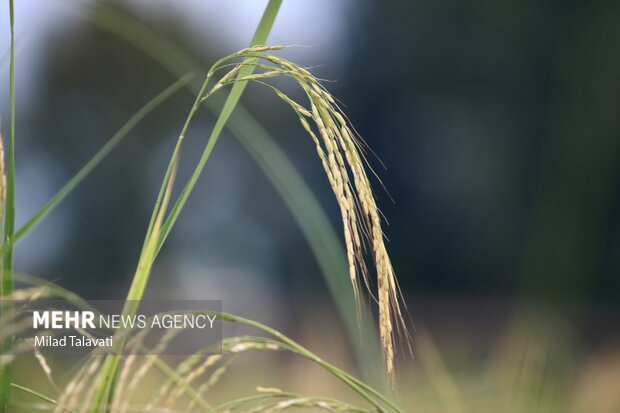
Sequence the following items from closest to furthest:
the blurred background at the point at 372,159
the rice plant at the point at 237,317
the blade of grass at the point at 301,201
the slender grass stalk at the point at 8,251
→ the rice plant at the point at 237,317 → the slender grass stalk at the point at 8,251 → the blade of grass at the point at 301,201 → the blurred background at the point at 372,159

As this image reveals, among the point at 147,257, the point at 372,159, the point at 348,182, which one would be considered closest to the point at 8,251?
the point at 147,257

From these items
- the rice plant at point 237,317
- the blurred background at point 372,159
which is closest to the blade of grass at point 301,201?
the rice plant at point 237,317

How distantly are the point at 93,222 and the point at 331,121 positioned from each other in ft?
25.9

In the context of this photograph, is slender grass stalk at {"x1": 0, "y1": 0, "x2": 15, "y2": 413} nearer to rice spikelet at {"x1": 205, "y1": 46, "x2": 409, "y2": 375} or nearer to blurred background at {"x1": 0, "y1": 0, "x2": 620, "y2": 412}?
rice spikelet at {"x1": 205, "y1": 46, "x2": 409, "y2": 375}

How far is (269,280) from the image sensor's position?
26.9 feet

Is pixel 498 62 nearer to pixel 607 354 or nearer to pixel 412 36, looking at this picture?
pixel 412 36

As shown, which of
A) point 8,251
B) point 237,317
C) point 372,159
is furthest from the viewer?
point 372,159

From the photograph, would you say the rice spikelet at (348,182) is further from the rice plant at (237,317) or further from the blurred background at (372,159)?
the blurred background at (372,159)

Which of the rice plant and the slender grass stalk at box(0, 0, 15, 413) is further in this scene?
the slender grass stalk at box(0, 0, 15, 413)

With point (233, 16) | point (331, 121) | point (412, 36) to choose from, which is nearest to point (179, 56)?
point (331, 121)

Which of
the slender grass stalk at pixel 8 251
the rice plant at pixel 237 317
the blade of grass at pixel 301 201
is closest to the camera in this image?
the rice plant at pixel 237 317

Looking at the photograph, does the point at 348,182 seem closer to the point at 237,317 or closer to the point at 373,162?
the point at 237,317

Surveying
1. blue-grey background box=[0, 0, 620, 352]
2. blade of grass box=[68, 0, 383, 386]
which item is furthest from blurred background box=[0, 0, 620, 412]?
blade of grass box=[68, 0, 383, 386]

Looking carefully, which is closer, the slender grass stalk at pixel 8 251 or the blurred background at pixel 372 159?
the slender grass stalk at pixel 8 251
